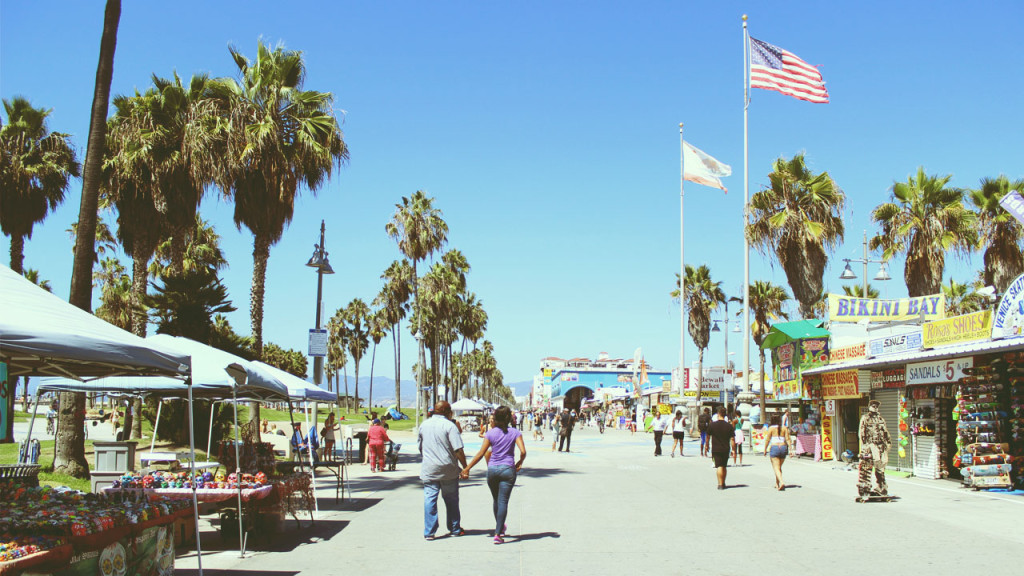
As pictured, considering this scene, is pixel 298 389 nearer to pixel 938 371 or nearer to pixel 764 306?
pixel 938 371

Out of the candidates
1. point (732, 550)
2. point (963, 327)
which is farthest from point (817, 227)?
point (732, 550)

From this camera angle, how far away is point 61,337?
19.6 ft

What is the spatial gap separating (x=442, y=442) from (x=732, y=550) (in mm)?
3700

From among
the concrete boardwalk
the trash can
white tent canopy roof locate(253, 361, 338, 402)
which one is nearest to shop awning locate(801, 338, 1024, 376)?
the concrete boardwalk

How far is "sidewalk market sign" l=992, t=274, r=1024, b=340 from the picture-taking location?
48.4 ft

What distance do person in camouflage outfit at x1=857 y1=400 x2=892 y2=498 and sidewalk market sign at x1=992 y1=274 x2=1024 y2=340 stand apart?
3.38m

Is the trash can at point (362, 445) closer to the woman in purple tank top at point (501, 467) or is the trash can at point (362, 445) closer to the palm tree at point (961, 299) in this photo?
the woman in purple tank top at point (501, 467)

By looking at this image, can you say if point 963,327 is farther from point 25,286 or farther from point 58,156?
point 58,156

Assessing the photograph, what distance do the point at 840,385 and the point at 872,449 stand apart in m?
10.3

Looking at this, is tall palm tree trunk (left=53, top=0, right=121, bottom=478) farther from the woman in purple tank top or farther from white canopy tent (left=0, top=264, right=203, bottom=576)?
the woman in purple tank top

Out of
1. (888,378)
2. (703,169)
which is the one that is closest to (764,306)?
(703,169)

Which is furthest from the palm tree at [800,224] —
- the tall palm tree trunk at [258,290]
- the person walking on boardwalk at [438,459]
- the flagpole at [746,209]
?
the person walking on boardwalk at [438,459]

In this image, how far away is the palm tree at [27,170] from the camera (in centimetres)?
2452

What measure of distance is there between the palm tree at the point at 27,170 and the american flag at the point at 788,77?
22787mm
